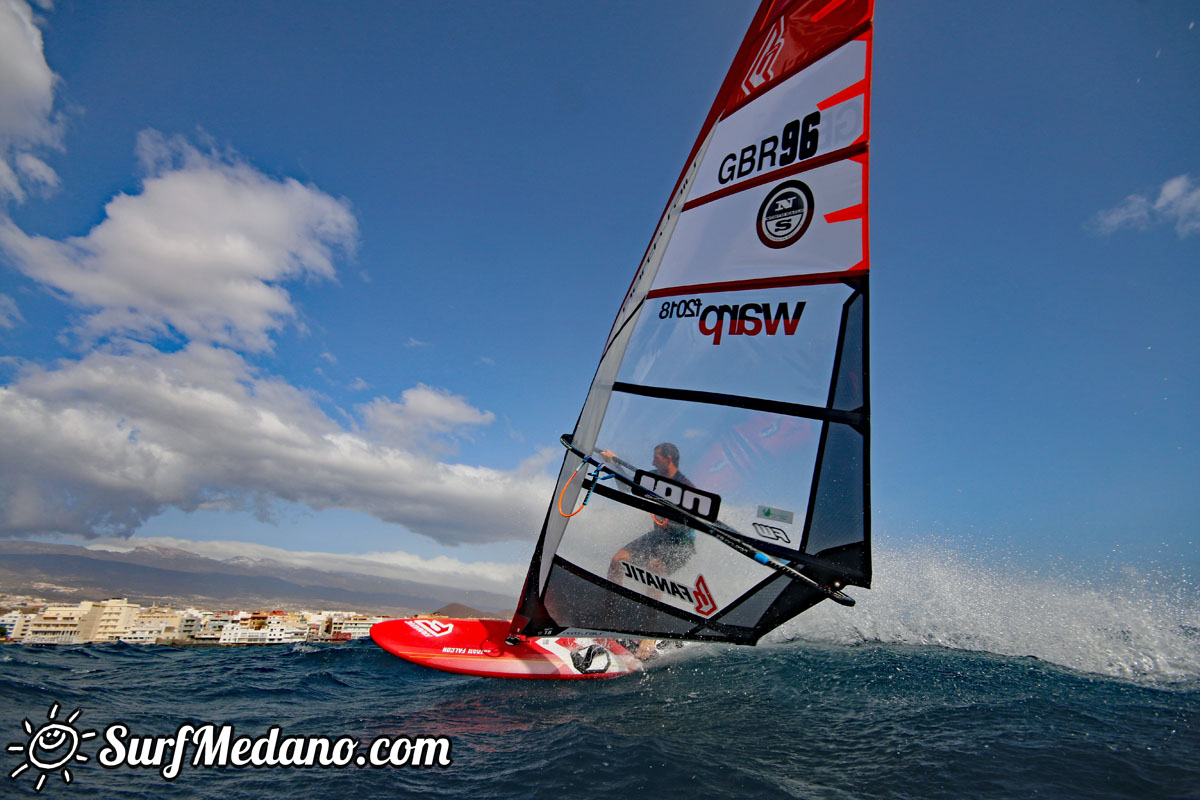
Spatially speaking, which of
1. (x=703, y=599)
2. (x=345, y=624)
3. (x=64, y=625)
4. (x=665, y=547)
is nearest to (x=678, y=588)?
(x=703, y=599)

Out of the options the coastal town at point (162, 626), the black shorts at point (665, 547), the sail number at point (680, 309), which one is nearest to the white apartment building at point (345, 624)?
the coastal town at point (162, 626)

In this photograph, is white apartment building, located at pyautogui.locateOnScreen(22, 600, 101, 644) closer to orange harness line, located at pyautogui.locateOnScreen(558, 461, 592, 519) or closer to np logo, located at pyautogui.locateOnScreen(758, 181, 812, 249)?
orange harness line, located at pyautogui.locateOnScreen(558, 461, 592, 519)

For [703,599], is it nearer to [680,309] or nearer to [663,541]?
[663,541]

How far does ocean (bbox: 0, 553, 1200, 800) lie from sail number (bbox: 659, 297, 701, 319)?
129 inches

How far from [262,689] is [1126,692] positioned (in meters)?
10.6

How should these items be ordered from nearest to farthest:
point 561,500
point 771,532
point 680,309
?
point 771,532 → point 680,309 → point 561,500

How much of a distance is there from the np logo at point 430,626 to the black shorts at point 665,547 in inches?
168

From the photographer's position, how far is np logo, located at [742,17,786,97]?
4309 millimetres

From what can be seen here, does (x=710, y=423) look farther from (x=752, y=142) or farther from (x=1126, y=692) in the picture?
(x=1126, y=692)

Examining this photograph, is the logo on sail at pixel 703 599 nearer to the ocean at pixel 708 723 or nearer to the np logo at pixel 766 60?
the ocean at pixel 708 723

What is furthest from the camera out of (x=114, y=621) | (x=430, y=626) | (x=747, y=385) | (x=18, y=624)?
(x=114, y=621)

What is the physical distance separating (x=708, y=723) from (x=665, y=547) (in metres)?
1.70

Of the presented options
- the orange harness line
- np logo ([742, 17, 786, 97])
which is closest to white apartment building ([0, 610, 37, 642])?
the orange harness line

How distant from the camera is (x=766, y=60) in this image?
4379 mm
